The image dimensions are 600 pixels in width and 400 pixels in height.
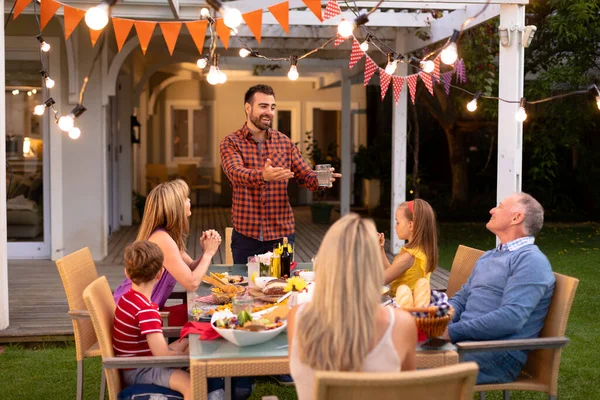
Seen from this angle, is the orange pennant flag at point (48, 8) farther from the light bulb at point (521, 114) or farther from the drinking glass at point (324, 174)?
the light bulb at point (521, 114)

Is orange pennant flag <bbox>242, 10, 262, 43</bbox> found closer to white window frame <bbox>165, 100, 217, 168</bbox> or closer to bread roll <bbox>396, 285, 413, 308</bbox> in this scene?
bread roll <bbox>396, 285, 413, 308</bbox>

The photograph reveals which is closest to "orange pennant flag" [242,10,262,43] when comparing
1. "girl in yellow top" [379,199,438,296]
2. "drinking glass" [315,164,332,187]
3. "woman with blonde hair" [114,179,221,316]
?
"drinking glass" [315,164,332,187]

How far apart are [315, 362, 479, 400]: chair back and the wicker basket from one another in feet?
1.79

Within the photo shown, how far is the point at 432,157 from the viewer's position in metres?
16.1

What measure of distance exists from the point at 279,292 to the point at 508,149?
2.82m

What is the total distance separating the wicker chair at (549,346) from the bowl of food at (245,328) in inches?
32.5

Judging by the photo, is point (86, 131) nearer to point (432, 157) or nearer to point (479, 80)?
point (479, 80)

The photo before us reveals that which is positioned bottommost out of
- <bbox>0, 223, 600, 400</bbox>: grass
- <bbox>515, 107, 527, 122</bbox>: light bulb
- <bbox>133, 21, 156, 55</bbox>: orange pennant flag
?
<bbox>0, 223, 600, 400</bbox>: grass

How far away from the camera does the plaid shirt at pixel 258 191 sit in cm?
446

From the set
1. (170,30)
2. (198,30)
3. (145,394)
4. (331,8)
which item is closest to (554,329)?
(145,394)

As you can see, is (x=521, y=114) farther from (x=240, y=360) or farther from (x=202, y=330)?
(x=240, y=360)

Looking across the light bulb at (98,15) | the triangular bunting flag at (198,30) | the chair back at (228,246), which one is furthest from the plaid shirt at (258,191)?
the light bulb at (98,15)

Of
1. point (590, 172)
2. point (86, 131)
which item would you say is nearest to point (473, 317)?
point (86, 131)

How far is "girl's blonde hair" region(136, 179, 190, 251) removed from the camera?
3512mm
